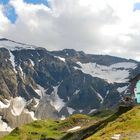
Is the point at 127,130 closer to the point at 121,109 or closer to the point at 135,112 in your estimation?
the point at 135,112

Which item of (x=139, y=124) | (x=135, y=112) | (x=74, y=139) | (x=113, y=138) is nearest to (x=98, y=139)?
(x=113, y=138)

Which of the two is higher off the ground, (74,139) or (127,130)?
(127,130)

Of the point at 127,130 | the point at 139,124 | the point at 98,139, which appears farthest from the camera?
the point at 139,124

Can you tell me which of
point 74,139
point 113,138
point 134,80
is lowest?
point 74,139

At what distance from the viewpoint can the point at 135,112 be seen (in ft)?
304

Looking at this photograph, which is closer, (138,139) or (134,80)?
(138,139)

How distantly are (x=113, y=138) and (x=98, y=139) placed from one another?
2951mm

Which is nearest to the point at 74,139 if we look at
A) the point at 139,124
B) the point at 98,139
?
the point at 139,124

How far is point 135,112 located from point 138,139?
102 feet

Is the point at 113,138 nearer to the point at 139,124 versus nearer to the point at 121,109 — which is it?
the point at 139,124

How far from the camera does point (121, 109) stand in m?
117

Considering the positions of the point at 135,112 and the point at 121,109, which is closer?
the point at 135,112

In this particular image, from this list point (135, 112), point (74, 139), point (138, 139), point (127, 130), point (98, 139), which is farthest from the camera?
point (74, 139)

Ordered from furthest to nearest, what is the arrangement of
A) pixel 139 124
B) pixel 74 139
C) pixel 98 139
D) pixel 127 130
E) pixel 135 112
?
pixel 74 139
pixel 135 112
pixel 139 124
pixel 127 130
pixel 98 139
